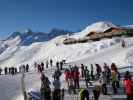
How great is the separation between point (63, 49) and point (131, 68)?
150 ft

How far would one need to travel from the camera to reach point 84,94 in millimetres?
20922

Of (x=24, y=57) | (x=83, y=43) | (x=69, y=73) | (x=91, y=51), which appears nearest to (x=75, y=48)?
(x=83, y=43)

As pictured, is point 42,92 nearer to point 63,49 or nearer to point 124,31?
point 124,31

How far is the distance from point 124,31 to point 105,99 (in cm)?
5557

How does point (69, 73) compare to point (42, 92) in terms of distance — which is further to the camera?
point (69, 73)

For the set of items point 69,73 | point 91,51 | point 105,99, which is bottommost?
point 105,99

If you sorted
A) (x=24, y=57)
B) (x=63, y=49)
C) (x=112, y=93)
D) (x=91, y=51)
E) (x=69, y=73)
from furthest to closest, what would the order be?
1. (x=24, y=57)
2. (x=63, y=49)
3. (x=91, y=51)
4. (x=69, y=73)
5. (x=112, y=93)

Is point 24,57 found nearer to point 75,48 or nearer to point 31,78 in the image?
point 75,48

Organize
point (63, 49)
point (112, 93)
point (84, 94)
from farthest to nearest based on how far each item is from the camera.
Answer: point (63, 49) → point (112, 93) → point (84, 94)

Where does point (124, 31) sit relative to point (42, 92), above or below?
above

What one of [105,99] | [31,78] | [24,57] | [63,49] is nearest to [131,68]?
[31,78]

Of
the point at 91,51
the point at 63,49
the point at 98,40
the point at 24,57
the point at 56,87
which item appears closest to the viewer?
the point at 56,87

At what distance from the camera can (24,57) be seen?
117812 millimetres

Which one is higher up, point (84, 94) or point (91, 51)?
point (91, 51)
